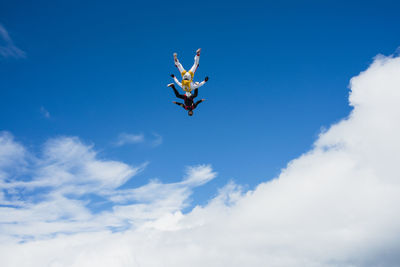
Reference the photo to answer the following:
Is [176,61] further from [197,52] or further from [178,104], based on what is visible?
[178,104]

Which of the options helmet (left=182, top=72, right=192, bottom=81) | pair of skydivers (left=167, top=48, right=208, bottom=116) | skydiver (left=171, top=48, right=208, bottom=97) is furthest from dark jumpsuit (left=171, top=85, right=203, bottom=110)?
helmet (left=182, top=72, right=192, bottom=81)

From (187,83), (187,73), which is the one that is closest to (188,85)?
(187,83)

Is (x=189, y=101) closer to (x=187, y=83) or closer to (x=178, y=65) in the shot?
Answer: (x=187, y=83)

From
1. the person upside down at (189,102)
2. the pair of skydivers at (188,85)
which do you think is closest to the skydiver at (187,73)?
the pair of skydivers at (188,85)

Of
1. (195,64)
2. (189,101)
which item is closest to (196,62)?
(195,64)

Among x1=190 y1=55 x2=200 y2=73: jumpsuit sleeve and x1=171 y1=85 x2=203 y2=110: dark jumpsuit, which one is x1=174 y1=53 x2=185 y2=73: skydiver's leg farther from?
x1=171 y1=85 x2=203 y2=110: dark jumpsuit

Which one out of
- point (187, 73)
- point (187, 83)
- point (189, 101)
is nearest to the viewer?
point (187, 73)

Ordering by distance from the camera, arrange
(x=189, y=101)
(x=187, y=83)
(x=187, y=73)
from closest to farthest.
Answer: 1. (x=187, y=73)
2. (x=187, y=83)
3. (x=189, y=101)

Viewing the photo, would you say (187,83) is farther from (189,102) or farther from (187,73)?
(189,102)

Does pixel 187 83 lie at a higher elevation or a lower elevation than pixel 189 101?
higher

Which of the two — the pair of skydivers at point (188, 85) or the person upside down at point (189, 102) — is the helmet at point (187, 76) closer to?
the pair of skydivers at point (188, 85)

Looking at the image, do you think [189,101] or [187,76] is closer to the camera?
[187,76]

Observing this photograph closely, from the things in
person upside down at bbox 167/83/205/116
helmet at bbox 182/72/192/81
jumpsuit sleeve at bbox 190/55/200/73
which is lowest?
person upside down at bbox 167/83/205/116

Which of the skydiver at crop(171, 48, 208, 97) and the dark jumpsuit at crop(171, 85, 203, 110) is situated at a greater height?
the skydiver at crop(171, 48, 208, 97)
